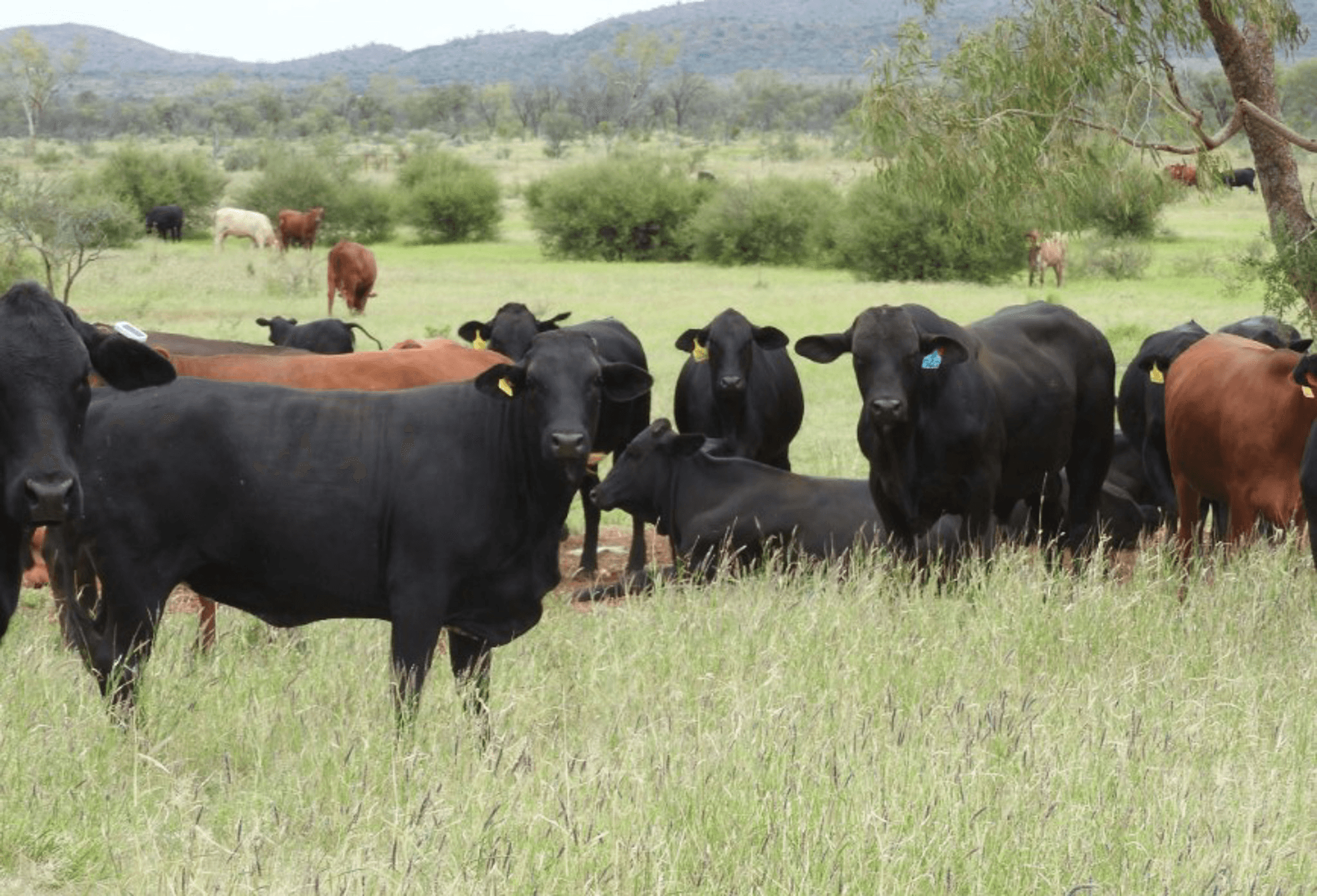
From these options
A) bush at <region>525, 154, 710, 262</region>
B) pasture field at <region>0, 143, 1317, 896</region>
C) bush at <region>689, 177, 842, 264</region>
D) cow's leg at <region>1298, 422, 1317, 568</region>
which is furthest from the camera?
bush at <region>525, 154, 710, 262</region>

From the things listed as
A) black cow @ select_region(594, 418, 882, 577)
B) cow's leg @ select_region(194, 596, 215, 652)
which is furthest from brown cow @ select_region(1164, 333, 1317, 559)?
cow's leg @ select_region(194, 596, 215, 652)

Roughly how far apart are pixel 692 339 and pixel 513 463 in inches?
211

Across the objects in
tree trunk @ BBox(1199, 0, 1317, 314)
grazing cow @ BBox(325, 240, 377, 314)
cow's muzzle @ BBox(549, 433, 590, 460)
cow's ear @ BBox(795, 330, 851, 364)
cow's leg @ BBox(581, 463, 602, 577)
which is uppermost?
tree trunk @ BBox(1199, 0, 1317, 314)

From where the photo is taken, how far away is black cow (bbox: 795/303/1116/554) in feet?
26.8

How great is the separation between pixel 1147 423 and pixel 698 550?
3269mm

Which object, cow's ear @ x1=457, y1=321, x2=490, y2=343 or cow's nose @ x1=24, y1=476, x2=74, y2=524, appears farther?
cow's ear @ x1=457, y1=321, x2=490, y2=343

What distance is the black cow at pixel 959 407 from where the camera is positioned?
8164 mm

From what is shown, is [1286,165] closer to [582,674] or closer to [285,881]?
[582,674]

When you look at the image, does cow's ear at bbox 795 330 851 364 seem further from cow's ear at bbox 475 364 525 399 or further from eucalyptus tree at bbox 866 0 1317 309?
eucalyptus tree at bbox 866 0 1317 309

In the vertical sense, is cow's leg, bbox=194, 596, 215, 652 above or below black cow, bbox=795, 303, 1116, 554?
below

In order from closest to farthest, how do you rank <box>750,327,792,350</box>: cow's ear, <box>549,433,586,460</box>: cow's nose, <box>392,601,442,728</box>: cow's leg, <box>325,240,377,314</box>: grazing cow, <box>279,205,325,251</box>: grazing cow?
<box>549,433,586,460</box>: cow's nose < <box>392,601,442,728</box>: cow's leg < <box>750,327,792,350</box>: cow's ear < <box>325,240,377,314</box>: grazing cow < <box>279,205,325,251</box>: grazing cow

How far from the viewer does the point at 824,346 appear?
339 inches

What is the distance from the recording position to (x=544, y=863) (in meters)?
4.09

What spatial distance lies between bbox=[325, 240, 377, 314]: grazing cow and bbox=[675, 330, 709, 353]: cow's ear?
1568 cm
